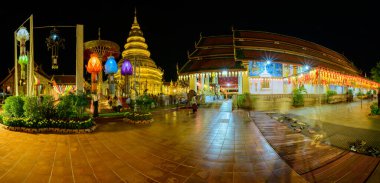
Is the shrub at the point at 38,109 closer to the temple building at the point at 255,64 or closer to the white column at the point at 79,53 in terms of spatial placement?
the white column at the point at 79,53

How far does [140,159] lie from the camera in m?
4.36

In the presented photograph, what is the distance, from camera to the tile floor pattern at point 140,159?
350cm

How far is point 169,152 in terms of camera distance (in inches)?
192

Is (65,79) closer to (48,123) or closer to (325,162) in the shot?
(48,123)

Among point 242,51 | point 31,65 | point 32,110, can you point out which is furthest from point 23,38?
point 242,51

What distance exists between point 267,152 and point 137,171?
3.30 metres

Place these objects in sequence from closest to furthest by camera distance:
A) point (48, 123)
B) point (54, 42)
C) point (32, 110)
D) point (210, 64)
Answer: point (48, 123)
point (32, 110)
point (54, 42)
point (210, 64)

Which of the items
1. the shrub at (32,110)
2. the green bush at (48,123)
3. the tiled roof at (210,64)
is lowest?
the green bush at (48,123)

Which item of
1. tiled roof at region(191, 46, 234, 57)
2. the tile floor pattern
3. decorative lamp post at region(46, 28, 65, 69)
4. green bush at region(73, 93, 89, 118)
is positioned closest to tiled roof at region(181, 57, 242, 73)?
tiled roof at region(191, 46, 234, 57)

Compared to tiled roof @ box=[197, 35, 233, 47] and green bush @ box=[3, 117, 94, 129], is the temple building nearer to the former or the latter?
tiled roof @ box=[197, 35, 233, 47]

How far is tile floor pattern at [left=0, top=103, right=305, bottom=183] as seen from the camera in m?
3.50

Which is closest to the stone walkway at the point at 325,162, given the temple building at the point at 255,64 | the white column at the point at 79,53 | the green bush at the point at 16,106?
the white column at the point at 79,53

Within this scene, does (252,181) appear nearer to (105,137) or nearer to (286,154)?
(286,154)

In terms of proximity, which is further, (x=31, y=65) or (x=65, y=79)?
(x=65, y=79)
